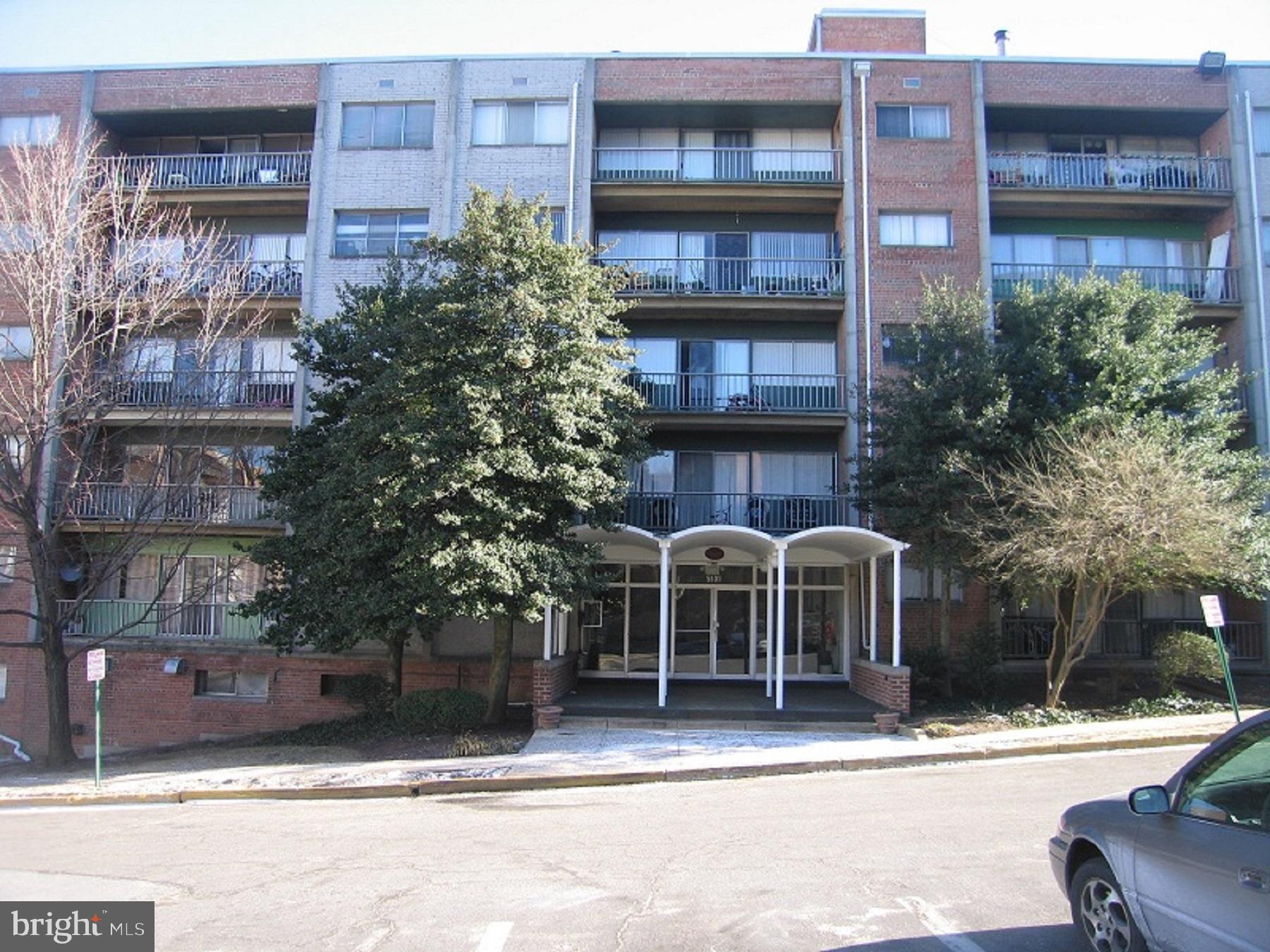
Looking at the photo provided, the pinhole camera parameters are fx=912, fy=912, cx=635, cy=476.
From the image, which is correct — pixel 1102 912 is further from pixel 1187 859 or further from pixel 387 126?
pixel 387 126

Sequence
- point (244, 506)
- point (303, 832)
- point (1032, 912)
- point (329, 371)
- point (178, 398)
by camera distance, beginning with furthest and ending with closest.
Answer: point (244, 506) < point (178, 398) < point (329, 371) < point (303, 832) < point (1032, 912)

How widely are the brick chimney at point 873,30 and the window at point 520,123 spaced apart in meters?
7.21

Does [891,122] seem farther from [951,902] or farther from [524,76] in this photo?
[951,902]

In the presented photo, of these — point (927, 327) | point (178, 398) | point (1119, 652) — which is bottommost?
point (1119, 652)

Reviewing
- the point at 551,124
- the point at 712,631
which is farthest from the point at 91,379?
the point at 712,631

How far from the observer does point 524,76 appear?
21938 mm

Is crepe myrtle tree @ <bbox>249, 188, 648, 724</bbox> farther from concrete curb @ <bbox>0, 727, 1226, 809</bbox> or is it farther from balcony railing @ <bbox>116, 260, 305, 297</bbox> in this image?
balcony railing @ <bbox>116, 260, 305, 297</bbox>

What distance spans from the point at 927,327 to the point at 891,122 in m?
7.01

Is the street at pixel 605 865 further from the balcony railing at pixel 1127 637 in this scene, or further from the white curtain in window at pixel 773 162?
the white curtain in window at pixel 773 162

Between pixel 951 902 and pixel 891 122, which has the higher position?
pixel 891 122

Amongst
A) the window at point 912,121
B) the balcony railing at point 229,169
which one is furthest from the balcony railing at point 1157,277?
the balcony railing at point 229,169

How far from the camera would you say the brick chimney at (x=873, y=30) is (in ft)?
76.8

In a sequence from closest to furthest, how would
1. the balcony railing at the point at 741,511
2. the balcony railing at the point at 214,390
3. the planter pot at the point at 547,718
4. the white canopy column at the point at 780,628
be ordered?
1. the planter pot at the point at 547,718
2. the white canopy column at the point at 780,628
3. the balcony railing at the point at 214,390
4. the balcony railing at the point at 741,511

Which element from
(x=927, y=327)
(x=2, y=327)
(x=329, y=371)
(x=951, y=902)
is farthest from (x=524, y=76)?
(x=951, y=902)
